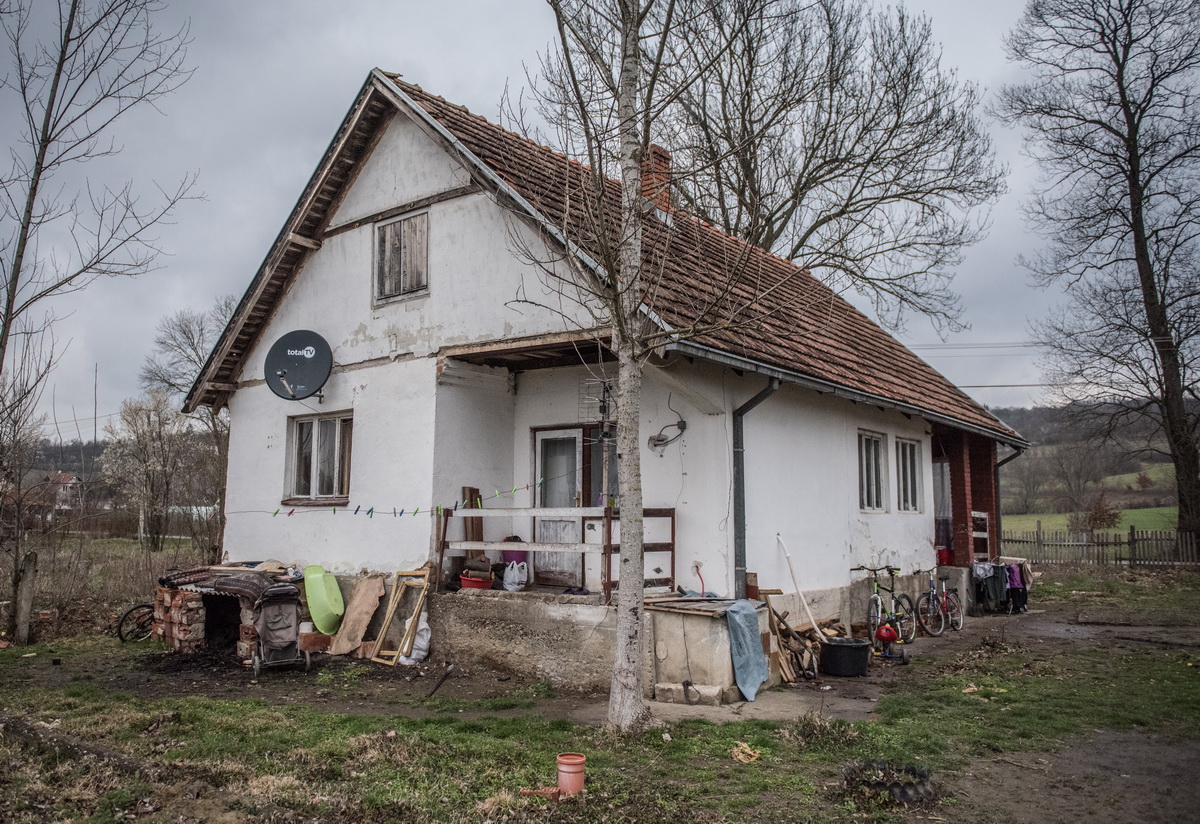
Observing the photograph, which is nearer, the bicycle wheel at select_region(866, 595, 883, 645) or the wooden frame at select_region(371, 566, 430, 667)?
the wooden frame at select_region(371, 566, 430, 667)

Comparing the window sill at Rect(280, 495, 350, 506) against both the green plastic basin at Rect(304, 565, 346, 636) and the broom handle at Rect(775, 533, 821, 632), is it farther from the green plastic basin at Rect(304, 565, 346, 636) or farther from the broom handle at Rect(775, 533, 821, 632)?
the broom handle at Rect(775, 533, 821, 632)

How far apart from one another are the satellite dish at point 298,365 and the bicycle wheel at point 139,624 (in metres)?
3.91

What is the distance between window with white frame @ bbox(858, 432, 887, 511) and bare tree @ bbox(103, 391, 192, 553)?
44.6 feet

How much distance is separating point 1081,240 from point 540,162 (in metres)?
23.5

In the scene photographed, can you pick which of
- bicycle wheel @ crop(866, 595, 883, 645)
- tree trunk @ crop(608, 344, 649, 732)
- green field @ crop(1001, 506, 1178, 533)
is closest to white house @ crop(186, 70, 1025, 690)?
bicycle wheel @ crop(866, 595, 883, 645)

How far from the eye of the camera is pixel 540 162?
1179cm

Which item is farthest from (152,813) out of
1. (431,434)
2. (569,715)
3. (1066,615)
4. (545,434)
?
(1066,615)

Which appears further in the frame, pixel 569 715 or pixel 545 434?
pixel 545 434

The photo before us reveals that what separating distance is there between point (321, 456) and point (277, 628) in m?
3.01

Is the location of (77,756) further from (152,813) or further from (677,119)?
(677,119)

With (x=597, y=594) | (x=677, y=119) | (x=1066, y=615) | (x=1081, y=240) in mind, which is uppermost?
(x=1081, y=240)

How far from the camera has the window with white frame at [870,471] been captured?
42.4 feet

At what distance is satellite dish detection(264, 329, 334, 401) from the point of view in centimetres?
1173

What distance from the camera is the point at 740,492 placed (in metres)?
9.61
